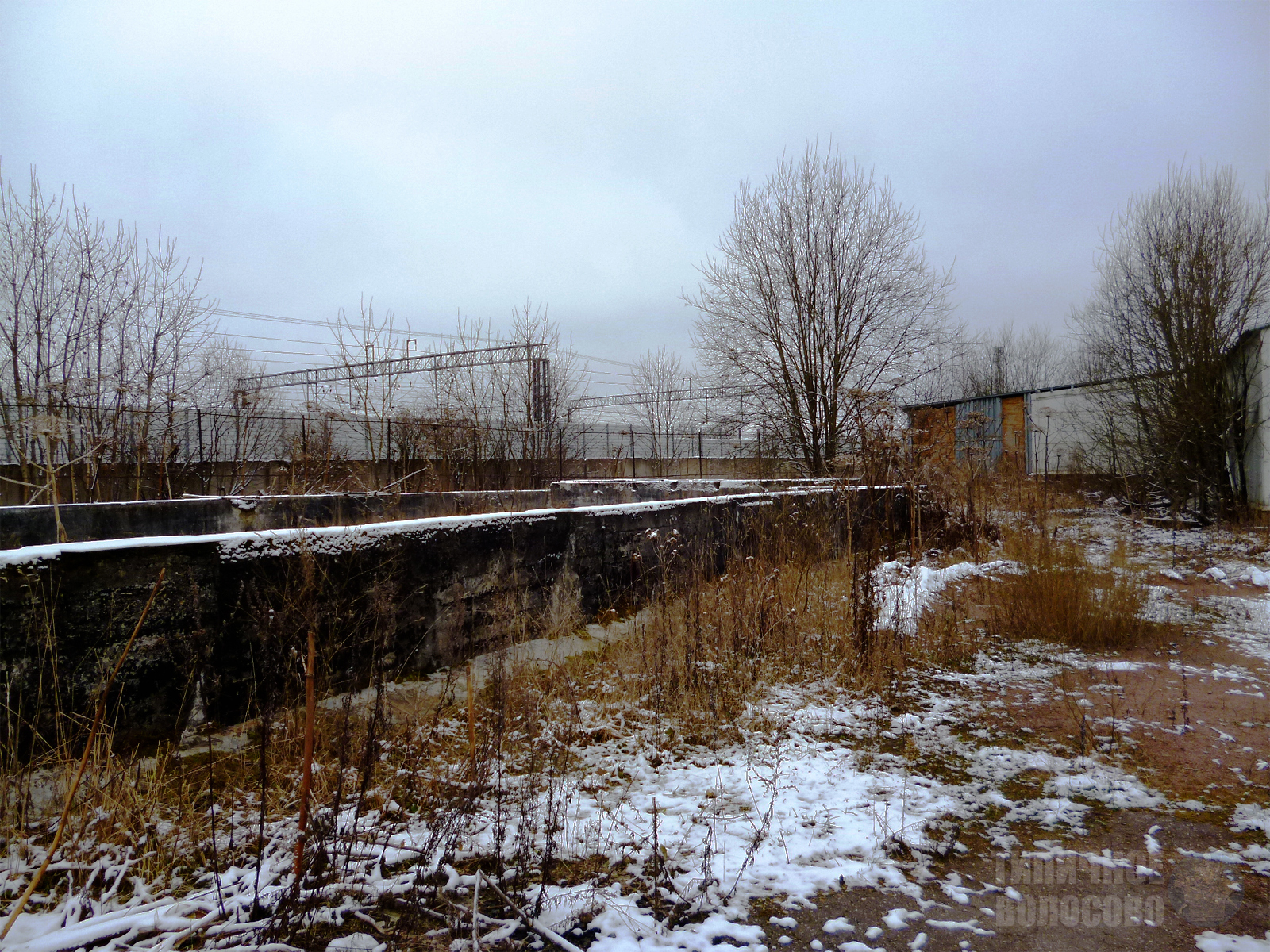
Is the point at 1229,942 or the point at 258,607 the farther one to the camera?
the point at 258,607

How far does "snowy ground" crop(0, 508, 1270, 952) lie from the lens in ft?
5.65

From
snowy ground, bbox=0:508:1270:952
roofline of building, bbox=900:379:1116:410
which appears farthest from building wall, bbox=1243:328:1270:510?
snowy ground, bbox=0:508:1270:952

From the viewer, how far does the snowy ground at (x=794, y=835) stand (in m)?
1.72

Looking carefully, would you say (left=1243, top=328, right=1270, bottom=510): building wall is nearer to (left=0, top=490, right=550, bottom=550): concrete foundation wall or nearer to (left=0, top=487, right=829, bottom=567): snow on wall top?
(left=0, top=487, right=829, bottom=567): snow on wall top

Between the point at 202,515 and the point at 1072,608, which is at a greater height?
the point at 202,515

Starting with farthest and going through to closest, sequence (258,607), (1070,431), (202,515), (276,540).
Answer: (1070,431)
(202,515)
(276,540)
(258,607)

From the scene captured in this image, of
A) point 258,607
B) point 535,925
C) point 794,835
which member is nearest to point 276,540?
point 258,607

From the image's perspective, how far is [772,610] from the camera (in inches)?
169

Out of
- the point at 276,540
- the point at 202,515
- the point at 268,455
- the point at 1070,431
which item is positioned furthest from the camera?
the point at 1070,431

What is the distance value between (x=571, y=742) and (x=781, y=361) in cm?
1240

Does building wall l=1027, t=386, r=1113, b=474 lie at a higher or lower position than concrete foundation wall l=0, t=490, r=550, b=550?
higher

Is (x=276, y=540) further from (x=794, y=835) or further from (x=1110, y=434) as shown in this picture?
(x=1110, y=434)

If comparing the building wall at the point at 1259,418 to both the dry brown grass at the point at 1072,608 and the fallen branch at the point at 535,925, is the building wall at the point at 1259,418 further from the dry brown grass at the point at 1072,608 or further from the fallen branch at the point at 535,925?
the fallen branch at the point at 535,925

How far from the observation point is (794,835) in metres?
2.20
